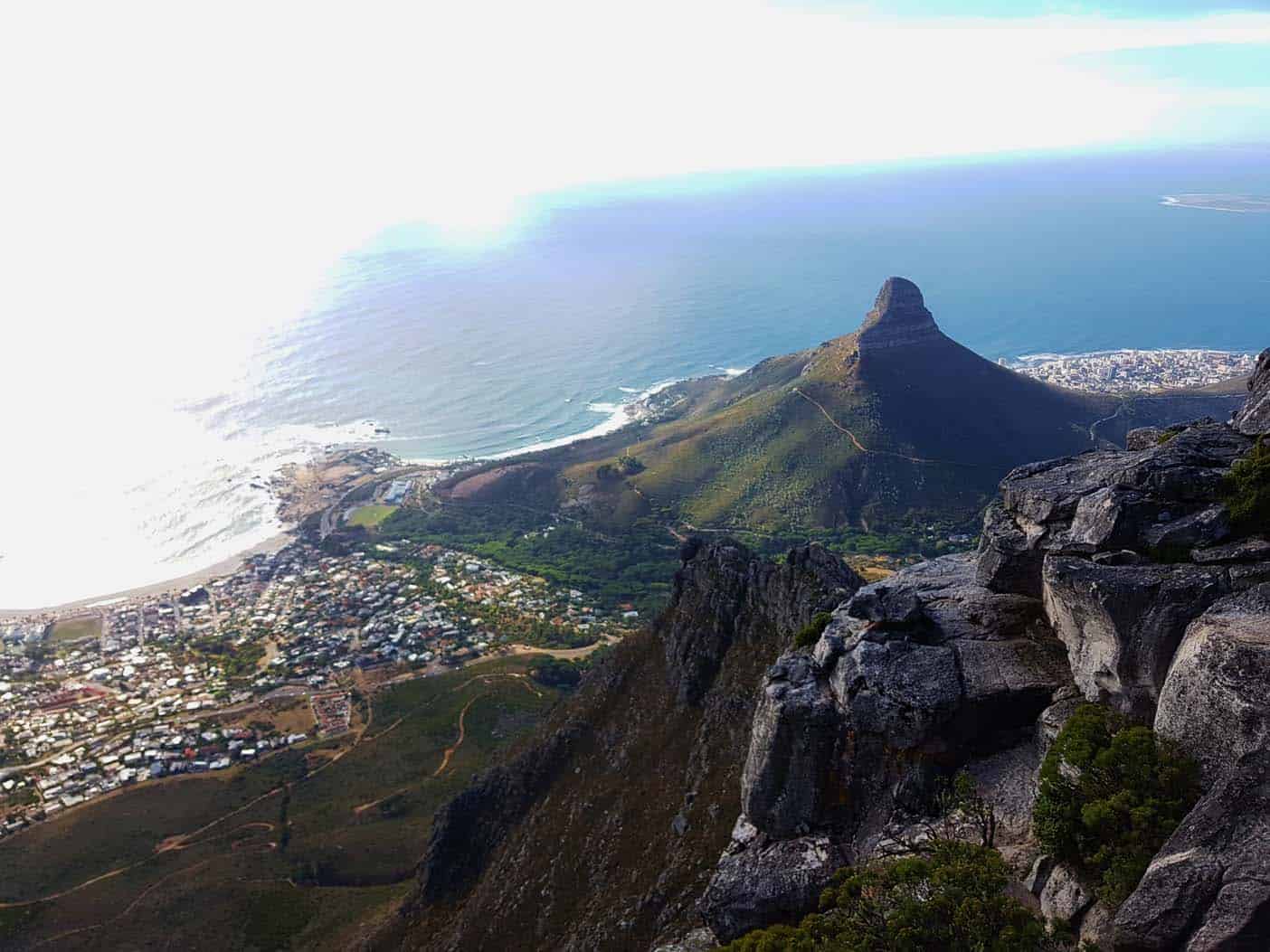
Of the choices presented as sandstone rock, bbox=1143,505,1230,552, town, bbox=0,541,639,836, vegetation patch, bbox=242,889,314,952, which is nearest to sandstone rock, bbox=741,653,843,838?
sandstone rock, bbox=1143,505,1230,552

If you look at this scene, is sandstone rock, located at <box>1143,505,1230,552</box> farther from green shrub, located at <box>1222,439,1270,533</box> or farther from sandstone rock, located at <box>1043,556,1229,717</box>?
sandstone rock, located at <box>1043,556,1229,717</box>

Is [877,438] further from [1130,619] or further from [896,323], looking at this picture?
[1130,619]

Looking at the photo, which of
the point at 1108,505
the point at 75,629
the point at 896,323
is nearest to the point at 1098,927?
the point at 1108,505

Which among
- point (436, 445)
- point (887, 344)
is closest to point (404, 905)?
point (887, 344)

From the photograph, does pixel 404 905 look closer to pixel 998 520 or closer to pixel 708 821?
pixel 708 821

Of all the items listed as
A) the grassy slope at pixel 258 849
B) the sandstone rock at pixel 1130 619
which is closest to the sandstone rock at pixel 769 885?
the sandstone rock at pixel 1130 619

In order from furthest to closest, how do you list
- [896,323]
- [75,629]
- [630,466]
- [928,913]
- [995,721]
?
1. [630,466]
2. [896,323]
3. [75,629]
4. [995,721]
5. [928,913]
